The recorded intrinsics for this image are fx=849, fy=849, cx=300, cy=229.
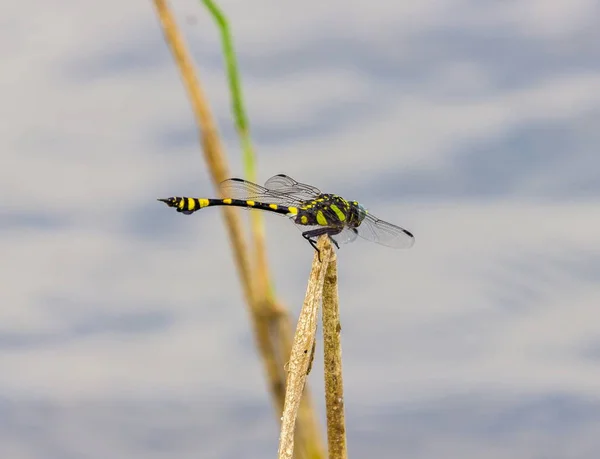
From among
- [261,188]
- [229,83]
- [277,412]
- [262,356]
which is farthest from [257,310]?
[229,83]

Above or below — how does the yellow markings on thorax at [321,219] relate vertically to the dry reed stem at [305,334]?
above

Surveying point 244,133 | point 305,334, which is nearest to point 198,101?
point 244,133

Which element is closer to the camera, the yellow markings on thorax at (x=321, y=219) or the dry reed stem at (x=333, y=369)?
the dry reed stem at (x=333, y=369)

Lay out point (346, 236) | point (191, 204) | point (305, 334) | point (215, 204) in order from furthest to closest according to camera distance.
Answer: point (215, 204) < point (191, 204) < point (346, 236) < point (305, 334)

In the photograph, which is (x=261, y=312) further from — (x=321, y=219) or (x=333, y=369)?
(x=333, y=369)

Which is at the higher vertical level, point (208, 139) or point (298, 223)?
point (208, 139)

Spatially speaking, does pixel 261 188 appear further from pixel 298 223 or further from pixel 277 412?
pixel 277 412

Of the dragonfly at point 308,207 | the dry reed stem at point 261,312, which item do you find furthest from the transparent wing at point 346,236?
the dry reed stem at point 261,312

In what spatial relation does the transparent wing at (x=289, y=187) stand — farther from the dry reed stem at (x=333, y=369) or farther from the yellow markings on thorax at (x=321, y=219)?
the dry reed stem at (x=333, y=369)
